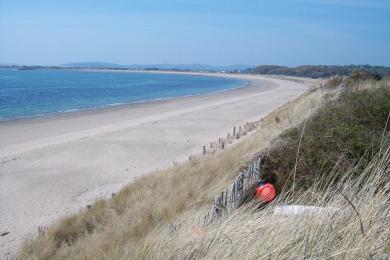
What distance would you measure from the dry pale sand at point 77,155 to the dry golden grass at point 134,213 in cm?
110

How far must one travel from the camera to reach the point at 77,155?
16.1 metres

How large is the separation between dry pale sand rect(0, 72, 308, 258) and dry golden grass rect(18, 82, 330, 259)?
1101 mm

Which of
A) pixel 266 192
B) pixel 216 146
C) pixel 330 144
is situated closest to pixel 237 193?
pixel 266 192

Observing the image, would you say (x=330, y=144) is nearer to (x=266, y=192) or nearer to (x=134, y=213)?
(x=266, y=192)

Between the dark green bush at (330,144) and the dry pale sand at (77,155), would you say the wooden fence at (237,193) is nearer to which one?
the dark green bush at (330,144)

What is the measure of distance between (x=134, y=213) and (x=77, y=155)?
960 cm

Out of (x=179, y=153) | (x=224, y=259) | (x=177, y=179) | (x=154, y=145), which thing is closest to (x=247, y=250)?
(x=224, y=259)

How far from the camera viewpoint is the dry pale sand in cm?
1008

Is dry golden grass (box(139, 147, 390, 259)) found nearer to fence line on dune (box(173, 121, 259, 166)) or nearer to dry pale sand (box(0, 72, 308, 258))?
dry pale sand (box(0, 72, 308, 258))

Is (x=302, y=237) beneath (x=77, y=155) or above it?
above

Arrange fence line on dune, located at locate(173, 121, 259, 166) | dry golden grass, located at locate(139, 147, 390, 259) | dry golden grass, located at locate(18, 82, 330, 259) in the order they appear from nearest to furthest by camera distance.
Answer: dry golden grass, located at locate(139, 147, 390, 259) < dry golden grass, located at locate(18, 82, 330, 259) < fence line on dune, located at locate(173, 121, 259, 166)

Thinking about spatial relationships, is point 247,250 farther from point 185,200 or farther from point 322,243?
point 185,200

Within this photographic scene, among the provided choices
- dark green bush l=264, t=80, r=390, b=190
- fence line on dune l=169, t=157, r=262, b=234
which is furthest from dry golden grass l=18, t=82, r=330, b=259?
dark green bush l=264, t=80, r=390, b=190

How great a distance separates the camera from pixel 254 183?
19.4 feet
